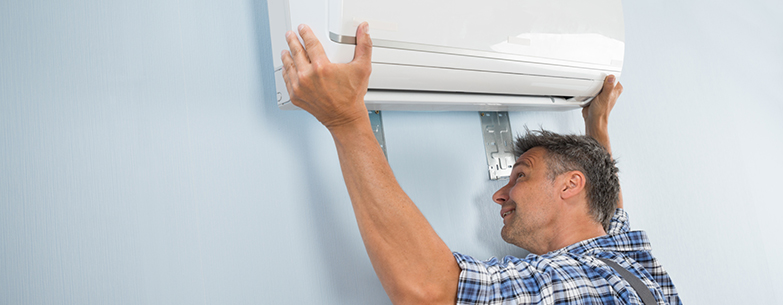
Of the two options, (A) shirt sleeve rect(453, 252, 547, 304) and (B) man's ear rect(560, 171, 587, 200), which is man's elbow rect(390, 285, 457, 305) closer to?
(A) shirt sleeve rect(453, 252, 547, 304)

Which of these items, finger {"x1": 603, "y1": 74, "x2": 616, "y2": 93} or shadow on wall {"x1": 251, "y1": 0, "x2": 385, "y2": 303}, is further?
finger {"x1": 603, "y1": 74, "x2": 616, "y2": 93}

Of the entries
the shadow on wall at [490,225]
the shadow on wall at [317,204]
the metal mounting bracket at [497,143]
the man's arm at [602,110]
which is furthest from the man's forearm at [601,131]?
the shadow on wall at [317,204]

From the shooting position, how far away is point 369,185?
2.47 ft

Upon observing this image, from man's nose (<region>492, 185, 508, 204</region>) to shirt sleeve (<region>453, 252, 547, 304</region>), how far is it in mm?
296

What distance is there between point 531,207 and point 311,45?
1.98ft

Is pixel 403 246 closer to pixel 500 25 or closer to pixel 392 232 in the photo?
pixel 392 232

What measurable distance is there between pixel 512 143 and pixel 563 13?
372 mm

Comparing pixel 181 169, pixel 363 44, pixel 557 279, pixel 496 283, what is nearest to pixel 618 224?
pixel 557 279

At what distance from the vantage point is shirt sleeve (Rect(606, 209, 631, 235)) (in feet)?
3.84

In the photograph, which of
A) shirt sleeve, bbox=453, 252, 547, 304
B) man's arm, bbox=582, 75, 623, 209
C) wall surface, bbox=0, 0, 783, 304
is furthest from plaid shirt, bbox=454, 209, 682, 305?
man's arm, bbox=582, 75, 623, 209

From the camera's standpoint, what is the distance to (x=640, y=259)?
1.04m

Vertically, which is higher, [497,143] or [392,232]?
[497,143]

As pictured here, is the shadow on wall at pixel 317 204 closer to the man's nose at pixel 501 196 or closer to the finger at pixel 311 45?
the finger at pixel 311 45

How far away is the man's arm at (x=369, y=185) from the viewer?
2.35 feet
